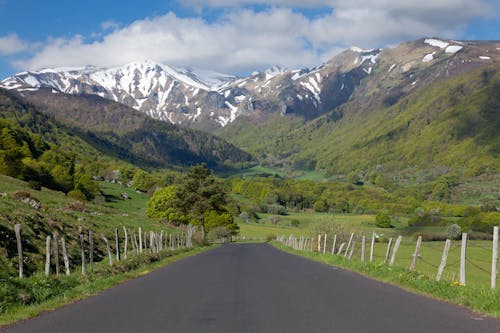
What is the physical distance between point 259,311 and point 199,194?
85715mm

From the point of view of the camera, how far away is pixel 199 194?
320ft

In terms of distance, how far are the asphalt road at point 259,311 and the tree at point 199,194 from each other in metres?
78.3

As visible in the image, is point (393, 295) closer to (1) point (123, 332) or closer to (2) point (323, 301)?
(2) point (323, 301)

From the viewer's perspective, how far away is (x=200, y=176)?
98.4 metres

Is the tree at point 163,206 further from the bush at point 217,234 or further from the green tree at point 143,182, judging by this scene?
the green tree at point 143,182

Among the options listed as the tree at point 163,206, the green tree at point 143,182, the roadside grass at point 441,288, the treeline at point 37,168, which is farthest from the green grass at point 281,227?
the roadside grass at point 441,288

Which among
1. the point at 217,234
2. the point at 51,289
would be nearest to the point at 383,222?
the point at 217,234

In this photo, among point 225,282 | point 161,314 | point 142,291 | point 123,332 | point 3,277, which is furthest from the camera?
point 225,282

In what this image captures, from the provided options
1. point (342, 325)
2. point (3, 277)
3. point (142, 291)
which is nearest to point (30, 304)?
point (3, 277)

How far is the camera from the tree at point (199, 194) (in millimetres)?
96812

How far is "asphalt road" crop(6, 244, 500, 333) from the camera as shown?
1050 cm

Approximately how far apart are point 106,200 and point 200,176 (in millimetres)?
44885

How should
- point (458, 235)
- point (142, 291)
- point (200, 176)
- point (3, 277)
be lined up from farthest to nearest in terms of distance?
point (458, 235), point (200, 176), point (142, 291), point (3, 277)

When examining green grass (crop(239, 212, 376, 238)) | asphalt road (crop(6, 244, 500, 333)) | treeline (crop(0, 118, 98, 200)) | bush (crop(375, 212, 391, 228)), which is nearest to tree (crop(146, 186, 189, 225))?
treeline (crop(0, 118, 98, 200))
